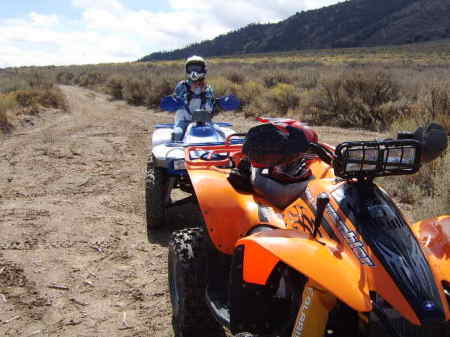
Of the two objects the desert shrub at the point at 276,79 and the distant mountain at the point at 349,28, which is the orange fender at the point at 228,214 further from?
the distant mountain at the point at 349,28

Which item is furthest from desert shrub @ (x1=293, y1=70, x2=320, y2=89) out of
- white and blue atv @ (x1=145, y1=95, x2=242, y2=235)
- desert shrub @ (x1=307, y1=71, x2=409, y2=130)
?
white and blue atv @ (x1=145, y1=95, x2=242, y2=235)

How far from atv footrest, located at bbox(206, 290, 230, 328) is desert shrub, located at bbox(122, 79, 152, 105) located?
51.3ft

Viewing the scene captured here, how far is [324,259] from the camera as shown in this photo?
61.5 inches

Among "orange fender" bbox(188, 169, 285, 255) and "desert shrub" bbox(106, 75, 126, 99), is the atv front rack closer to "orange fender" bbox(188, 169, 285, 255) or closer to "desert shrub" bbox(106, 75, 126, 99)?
"orange fender" bbox(188, 169, 285, 255)

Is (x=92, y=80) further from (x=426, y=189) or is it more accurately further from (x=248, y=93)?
(x=426, y=189)

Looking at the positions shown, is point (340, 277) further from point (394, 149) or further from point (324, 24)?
point (324, 24)

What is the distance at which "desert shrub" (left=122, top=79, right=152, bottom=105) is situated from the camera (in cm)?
1776

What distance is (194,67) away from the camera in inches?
234

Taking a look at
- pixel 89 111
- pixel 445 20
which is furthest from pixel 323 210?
pixel 445 20

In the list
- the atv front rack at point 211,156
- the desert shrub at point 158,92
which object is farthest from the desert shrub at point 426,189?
the desert shrub at point 158,92

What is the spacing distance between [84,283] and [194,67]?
353cm

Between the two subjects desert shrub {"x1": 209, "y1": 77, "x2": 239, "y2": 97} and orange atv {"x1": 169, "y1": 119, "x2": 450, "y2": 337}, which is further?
desert shrub {"x1": 209, "y1": 77, "x2": 239, "y2": 97}

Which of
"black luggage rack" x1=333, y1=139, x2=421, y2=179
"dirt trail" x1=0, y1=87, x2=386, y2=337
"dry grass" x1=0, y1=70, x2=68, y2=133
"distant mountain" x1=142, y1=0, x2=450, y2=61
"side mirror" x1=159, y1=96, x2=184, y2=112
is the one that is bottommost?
"dirt trail" x1=0, y1=87, x2=386, y2=337

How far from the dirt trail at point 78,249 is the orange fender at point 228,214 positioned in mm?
807
